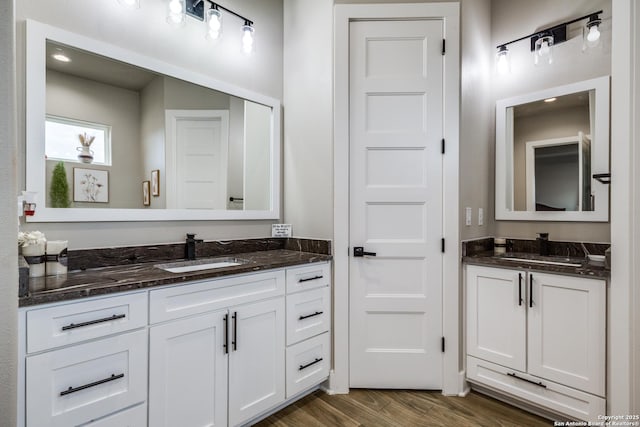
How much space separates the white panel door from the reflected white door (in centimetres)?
93

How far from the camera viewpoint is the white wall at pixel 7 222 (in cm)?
54

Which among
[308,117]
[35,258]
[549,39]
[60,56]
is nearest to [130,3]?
[60,56]

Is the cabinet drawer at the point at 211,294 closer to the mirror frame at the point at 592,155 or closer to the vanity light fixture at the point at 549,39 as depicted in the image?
the mirror frame at the point at 592,155

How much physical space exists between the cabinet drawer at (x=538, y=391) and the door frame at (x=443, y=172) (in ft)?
0.47

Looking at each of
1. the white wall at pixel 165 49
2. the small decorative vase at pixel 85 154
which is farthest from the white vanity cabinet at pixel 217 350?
the small decorative vase at pixel 85 154

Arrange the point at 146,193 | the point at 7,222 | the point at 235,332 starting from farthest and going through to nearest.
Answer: the point at 146,193 → the point at 235,332 → the point at 7,222

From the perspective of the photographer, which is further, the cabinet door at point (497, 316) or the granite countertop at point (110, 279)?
the cabinet door at point (497, 316)

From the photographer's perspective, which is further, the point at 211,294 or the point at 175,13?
the point at 175,13

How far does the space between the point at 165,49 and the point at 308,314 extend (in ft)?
6.25

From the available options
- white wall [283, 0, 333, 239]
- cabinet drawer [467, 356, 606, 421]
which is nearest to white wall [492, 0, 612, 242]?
cabinet drawer [467, 356, 606, 421]

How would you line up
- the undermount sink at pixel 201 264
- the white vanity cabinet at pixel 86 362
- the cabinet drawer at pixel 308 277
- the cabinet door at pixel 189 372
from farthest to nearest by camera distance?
the cabinet drawer at pixel 308 277, the undermount sink at pixel 201 264, the cabinet door at pixel 189 372, the white vanity cabinet at pixel 86 362

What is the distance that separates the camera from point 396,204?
2248mm

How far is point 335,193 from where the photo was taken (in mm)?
2248

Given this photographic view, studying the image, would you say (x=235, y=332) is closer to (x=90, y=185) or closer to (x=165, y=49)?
(x=90, y=185)
